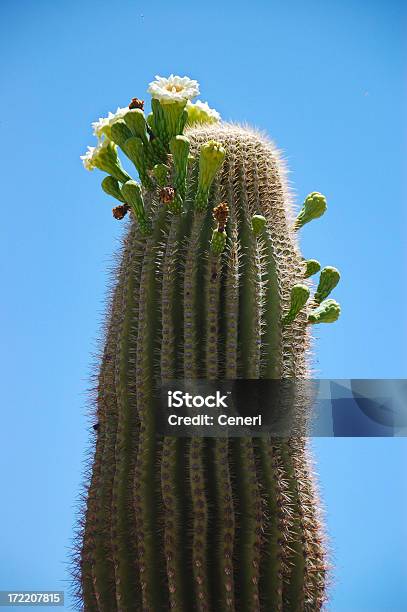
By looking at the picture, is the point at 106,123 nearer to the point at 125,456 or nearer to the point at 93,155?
the point at 93,155

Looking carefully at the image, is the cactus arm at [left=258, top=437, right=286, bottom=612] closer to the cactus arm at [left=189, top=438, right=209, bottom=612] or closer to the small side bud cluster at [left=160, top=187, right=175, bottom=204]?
the cactus arm at [left=189, top=438, right=209, bottom=612]

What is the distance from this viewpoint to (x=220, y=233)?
338cm

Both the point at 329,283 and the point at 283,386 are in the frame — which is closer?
the point at 283,386

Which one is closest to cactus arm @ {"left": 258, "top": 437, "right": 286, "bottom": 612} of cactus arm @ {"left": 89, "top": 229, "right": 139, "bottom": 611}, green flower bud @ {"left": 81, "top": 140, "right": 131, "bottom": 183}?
cactus arm @ {"left": 89, "top": 229, "right": 139, "bottom": 611}

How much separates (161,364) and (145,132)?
124cm

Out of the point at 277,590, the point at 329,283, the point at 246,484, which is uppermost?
the point at 329,283

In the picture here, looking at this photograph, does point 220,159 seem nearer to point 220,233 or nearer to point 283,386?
point 220,233

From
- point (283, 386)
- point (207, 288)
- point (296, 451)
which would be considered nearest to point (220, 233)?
point (207, 288)

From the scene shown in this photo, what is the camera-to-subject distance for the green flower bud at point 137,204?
143 inches

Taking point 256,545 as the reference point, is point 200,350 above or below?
above

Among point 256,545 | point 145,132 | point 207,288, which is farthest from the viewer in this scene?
point 145,132

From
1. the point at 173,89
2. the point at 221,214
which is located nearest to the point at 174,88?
the point at 173,89

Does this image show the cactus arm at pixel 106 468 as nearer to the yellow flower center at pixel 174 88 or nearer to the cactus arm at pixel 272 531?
the cactus arm at pixel 272 531

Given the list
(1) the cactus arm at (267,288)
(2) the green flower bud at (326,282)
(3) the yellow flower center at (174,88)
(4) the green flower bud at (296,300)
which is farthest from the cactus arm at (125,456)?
(2) the green flower bud at (326,282)
